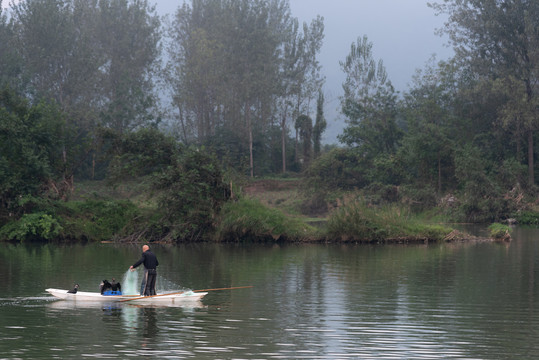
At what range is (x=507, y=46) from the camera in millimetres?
72688

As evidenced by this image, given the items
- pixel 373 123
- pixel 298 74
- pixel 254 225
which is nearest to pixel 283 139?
pixel 298 74

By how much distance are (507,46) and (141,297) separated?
59370 mm

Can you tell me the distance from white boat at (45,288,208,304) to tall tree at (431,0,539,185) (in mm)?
53196

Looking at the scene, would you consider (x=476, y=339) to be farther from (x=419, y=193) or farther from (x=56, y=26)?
(x=56, y=26)

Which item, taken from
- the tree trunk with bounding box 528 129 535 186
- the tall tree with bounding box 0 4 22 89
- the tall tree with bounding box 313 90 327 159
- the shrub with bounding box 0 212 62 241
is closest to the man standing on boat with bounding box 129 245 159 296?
the shrub with bounding box 0 212 62 241

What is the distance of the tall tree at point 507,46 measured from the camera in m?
70.0

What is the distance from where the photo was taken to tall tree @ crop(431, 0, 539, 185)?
230 ft

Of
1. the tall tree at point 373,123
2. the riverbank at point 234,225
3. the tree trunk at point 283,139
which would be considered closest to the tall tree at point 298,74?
the tree trunk at point 283,139

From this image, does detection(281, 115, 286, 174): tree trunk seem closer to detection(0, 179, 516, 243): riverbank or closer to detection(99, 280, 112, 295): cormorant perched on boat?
detection(0, 179, 516, 243): riverbank

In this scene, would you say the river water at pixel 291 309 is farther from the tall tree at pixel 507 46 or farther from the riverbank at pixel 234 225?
the tall tree at pixel 507 46

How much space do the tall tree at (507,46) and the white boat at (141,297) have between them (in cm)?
5320

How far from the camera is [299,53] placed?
93.4m

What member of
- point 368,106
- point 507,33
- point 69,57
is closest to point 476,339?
point 507,33

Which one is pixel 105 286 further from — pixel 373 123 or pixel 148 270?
pixel 373 123
